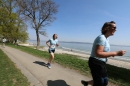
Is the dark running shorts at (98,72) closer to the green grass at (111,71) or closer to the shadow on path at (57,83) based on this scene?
the shadow on path at (57,83)

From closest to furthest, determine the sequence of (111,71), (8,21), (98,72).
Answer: (98,72) < (111,71) < (8,21)

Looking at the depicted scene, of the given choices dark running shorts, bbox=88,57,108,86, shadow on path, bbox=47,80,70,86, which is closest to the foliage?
shadow on path, bbox=47,80,70,86

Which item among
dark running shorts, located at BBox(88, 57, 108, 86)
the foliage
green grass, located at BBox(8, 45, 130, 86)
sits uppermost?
the foliage

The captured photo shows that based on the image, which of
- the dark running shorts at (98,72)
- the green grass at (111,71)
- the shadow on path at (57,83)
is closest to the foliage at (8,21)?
the green grass at (111,71)

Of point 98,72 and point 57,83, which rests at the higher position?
point 98,72

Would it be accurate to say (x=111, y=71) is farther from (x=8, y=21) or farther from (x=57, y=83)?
(x=8, y=21)

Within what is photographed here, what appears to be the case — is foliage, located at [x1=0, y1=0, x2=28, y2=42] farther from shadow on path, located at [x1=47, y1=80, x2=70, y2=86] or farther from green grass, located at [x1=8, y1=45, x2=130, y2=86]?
shadow on path, located at [x1=47, y1=80, x2=70, y2=86]

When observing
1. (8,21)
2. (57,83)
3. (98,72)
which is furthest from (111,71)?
(8,21)

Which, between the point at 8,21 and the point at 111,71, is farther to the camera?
the point at 8,21

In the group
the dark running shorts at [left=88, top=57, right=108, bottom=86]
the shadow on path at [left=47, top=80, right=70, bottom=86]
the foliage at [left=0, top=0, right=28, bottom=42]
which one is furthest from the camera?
the foliage at [left=0, top=0, right=28, bottom=42]

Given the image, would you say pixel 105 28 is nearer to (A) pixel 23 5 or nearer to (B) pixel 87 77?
(B) pixel 87 77

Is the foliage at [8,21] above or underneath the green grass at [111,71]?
above

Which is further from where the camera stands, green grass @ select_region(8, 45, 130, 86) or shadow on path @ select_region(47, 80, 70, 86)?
green grass @ select_region(8, 45, 130, 86)

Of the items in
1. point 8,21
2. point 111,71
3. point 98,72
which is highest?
point 8,21
